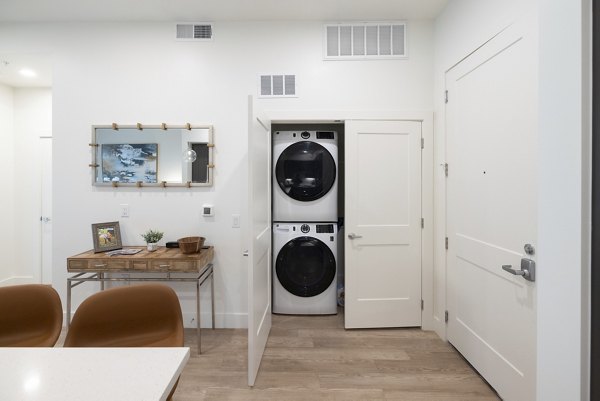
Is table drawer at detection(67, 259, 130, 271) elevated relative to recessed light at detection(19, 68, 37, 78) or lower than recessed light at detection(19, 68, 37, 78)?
lower

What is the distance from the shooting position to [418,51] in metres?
2.72

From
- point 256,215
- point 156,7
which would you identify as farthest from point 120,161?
point 256,215

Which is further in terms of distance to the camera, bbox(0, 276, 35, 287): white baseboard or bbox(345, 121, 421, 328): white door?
bbox(0, 276, 35, 287): white baseboard

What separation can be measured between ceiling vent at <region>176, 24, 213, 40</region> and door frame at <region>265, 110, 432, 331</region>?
0.95 m

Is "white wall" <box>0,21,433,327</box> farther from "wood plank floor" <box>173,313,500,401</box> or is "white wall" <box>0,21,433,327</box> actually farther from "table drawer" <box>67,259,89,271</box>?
"wood plank floor" <box>173,313,500,401</box>

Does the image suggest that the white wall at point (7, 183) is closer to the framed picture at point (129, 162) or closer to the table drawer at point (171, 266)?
the framed picture at point (129, 162)

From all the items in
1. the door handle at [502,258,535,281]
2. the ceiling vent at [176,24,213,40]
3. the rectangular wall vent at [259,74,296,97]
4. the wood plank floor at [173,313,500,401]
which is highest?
the ceiling vent at [176,24,213,40]

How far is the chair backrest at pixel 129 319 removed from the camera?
53.9 inches

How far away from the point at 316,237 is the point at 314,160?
79 centimetres

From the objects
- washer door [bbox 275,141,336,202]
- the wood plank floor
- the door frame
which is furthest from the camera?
washer door [bbox 275,141,336,202]

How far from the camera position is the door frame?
2.67 metres

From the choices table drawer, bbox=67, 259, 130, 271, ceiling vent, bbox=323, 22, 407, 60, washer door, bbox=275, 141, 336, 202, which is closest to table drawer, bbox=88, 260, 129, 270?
table drawer, bbox=67, 259, 130, 271

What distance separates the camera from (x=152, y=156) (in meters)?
2.74

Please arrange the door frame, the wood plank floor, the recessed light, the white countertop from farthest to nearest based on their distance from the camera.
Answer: the recessed light, the door frame, the wood plank floor, the white countertop
